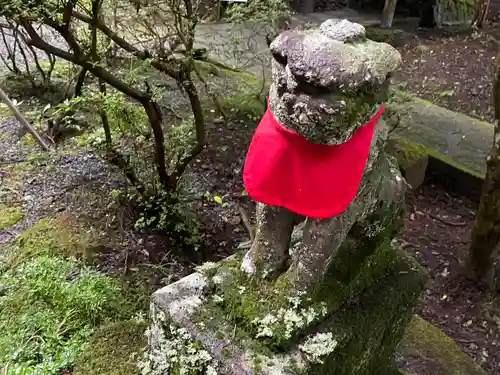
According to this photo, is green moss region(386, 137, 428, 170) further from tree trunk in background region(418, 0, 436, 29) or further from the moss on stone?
tree trunk in background region(418, 0, 436, 29)

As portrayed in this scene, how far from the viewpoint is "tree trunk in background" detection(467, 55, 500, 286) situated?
2.64 metres

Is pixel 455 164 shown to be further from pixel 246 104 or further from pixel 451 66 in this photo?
pixel 451 66

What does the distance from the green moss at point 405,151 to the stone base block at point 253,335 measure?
206cm

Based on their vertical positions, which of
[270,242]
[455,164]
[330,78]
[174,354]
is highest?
[330,78]

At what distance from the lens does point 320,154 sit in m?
1.27

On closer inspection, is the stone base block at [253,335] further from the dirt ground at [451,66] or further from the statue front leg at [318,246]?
the dirt ground at [451,66]

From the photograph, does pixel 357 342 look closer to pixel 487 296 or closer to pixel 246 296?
pixel 246 296

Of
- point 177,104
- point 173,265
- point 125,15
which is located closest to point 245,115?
point 177,104

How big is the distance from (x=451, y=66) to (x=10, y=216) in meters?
4.91

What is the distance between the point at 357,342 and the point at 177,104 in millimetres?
3042

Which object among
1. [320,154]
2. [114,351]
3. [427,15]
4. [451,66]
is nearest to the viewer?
[320,154]

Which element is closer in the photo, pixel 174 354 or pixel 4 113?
pixel 174 354

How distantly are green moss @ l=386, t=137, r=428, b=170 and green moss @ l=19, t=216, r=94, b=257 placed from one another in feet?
7.03

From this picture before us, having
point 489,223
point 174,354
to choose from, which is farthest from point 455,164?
point 174,354
